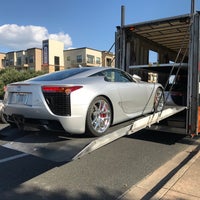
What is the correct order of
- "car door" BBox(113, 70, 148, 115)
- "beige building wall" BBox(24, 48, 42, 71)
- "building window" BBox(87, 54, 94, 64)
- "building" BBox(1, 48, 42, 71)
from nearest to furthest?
"car door" BBox(113, 70, 148, 115) → "building window" BBox(87, 54, 94, 64) → "beige building wall" BBox(24, 48, 42, 71) → "building" BBox(1, 48, 42, 71)

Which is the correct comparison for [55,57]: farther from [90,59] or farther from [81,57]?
[90,59]

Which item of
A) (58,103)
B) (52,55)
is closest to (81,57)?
(52,55)

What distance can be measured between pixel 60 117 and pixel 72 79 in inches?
28.4

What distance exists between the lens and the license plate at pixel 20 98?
4.01m

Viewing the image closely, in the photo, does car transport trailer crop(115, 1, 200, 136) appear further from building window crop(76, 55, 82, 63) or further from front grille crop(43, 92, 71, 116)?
building window crop(76, 55, 82, 63)

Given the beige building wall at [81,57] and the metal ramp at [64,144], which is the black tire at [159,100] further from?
the beige building wall at [81,57]

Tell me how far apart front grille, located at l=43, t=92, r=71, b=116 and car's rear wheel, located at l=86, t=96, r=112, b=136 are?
383 mm

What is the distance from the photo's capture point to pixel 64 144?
4.01 meters

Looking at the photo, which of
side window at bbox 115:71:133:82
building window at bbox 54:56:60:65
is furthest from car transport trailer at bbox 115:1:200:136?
building window at bbox 54:56:60:65

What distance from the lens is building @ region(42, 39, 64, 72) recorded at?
58.1m

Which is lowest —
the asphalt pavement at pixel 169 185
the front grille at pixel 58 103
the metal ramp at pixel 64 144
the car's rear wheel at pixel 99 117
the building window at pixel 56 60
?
the asphalt pavement at pixel 169 185

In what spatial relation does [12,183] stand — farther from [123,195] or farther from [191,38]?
[191,38]

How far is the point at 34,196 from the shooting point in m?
3.81

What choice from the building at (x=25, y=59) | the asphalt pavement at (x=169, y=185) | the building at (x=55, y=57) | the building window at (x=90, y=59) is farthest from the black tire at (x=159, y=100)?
the building at (x=25, y=59)
